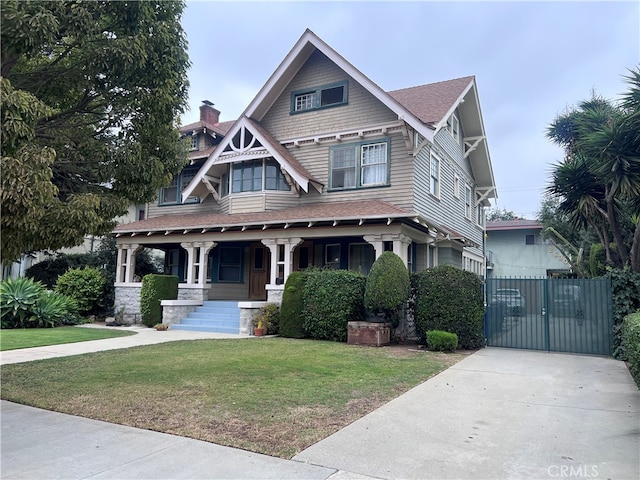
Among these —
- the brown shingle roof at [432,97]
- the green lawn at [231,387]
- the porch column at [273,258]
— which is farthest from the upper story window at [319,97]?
the green lawn at [231,387]

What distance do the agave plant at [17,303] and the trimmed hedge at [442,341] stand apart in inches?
492

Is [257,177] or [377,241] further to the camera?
[257,177]

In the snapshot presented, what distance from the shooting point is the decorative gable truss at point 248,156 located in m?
15.7

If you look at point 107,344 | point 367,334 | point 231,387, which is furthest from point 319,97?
point 231,387

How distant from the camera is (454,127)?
19.5m

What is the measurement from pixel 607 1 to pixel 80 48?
9757mm

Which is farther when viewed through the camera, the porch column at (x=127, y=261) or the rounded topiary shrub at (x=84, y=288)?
the porch column at (x=127, y=261)

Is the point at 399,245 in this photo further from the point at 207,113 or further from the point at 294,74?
the point at 207,113

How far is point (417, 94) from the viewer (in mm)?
18625

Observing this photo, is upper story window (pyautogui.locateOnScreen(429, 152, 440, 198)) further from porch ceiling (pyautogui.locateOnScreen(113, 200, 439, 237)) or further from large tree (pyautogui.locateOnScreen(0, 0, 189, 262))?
large tree (pyautogui.locateOnScreen(0, 0, 189, 262))

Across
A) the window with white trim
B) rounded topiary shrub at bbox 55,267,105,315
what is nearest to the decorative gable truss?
rounded topiary shrub at bbox 55,267,105,315

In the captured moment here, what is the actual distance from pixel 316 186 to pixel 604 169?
8652mm

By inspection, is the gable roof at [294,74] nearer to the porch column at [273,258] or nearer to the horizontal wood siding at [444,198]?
the horizontal wood siding at [444,198]

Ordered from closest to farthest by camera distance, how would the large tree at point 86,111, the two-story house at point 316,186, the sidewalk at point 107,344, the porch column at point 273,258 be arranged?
the large tree at point 86,111
the sidewalk at point 107,344
the two-story house at point 316,186
the porch column at point 273,258
